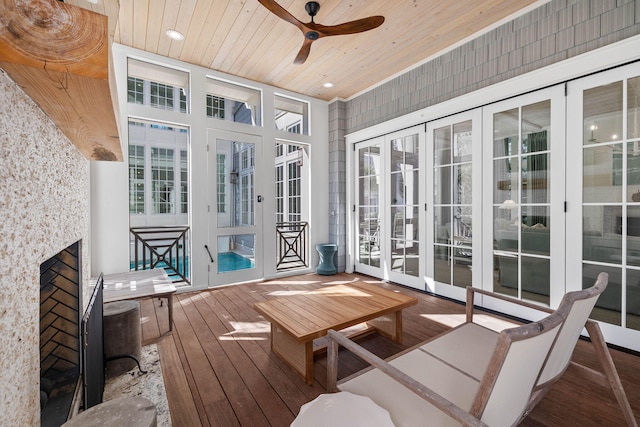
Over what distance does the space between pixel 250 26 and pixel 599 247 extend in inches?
152

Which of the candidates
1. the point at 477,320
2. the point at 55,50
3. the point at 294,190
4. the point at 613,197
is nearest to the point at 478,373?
the point at 477,320

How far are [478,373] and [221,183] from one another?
12.8 feet

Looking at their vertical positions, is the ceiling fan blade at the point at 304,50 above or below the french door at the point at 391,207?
above

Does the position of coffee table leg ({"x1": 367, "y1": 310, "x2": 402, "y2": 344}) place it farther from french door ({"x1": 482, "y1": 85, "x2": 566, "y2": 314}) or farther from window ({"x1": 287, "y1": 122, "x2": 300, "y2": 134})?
window ({"x1": 287, "y1": 122, "x2": 300, "y2": 134})

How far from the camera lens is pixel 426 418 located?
103 cm

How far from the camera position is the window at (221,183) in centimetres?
408

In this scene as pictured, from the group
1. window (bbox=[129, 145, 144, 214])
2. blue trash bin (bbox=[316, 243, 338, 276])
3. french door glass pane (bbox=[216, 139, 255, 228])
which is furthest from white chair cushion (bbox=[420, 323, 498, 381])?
window (bbox=[129, 145, 144, 214])

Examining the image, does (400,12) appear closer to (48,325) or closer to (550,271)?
(550,271)

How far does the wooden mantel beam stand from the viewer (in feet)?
1.87

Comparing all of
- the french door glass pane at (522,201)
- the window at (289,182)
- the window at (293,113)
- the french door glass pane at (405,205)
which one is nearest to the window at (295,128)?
the window at (293,113)

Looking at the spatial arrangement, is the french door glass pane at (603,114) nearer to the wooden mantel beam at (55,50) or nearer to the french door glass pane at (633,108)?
the french door glass pane at (633,108)

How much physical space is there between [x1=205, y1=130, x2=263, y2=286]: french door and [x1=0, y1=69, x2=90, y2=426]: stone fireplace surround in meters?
2.93

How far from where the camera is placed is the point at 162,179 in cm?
706

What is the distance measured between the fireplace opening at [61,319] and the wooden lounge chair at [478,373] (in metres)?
1.37
